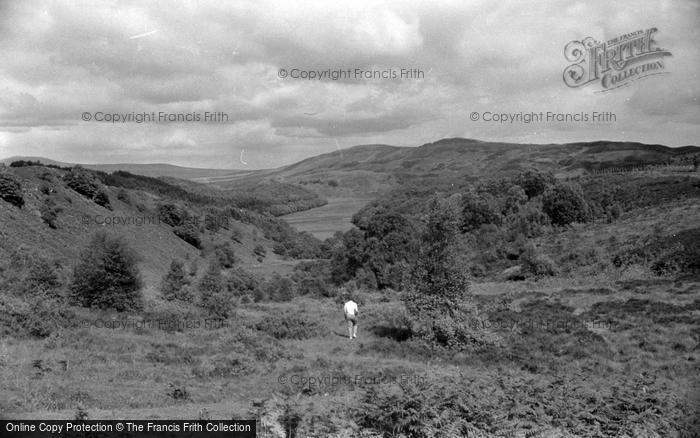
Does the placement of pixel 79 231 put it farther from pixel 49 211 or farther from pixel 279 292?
pixel 279 292

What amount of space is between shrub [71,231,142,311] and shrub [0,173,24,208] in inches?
1193

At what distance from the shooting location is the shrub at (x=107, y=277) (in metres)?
24.5

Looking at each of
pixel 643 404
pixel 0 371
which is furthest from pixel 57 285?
pixel 643 404

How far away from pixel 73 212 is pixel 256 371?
51713mm

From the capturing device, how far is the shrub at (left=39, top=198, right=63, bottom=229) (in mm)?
51562

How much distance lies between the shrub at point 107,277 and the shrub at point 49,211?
30.1 metres

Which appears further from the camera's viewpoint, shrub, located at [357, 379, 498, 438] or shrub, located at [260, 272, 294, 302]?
shrub, located at [260, 272, 294, 302]

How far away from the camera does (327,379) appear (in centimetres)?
1316

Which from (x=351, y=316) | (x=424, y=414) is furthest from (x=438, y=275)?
(x=424, y=414)

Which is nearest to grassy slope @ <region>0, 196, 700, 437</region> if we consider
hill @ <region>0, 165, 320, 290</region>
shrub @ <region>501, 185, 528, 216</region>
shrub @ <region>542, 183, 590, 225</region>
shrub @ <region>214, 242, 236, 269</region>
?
hill @ <region>0, 165, 320, 290</region>

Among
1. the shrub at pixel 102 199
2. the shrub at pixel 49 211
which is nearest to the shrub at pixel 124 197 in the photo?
the shrub at pixel 102 199

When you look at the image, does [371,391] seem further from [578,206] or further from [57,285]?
[578,206]

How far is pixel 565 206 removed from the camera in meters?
66.2

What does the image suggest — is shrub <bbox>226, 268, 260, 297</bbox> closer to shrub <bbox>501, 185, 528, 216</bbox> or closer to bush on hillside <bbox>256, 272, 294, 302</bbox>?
bush on hillside <bbox>256, 272, 294, 302</bbox>
